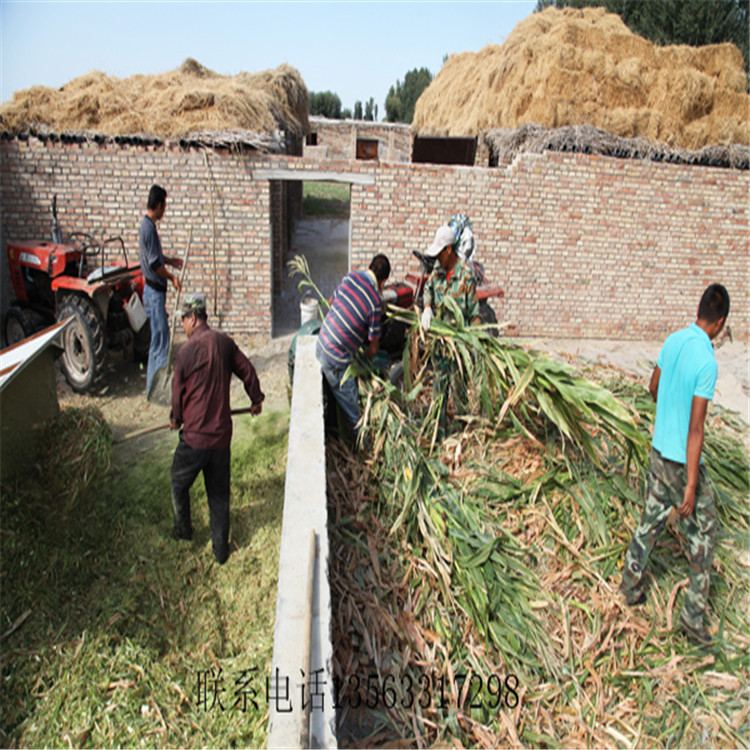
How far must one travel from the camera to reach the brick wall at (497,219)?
744cm

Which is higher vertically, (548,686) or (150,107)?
(150,107)

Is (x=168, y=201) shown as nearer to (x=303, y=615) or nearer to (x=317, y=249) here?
(x=303, y=615)

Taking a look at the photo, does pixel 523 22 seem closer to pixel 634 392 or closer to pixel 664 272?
pixel 664 272

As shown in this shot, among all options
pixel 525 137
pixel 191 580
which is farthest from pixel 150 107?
pixel 191 580

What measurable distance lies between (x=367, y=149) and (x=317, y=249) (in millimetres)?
6831

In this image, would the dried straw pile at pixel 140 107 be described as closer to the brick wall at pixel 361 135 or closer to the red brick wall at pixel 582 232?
the red brick wall at pixel 582 232

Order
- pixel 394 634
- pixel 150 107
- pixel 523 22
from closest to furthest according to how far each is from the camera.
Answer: pixel 394 634 → pixel 150 107 → pixel 523 22

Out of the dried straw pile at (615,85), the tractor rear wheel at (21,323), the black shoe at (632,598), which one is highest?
the dried straw pile at (615,85)

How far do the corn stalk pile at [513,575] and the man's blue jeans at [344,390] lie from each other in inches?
4.3

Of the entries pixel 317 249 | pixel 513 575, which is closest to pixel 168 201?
pixel 513 575

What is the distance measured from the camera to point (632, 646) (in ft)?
10.1

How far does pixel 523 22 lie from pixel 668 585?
39.1ft

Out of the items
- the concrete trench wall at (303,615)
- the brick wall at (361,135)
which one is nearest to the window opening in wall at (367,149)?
the brick wall at (361,135)

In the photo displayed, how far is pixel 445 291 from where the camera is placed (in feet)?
15.1
